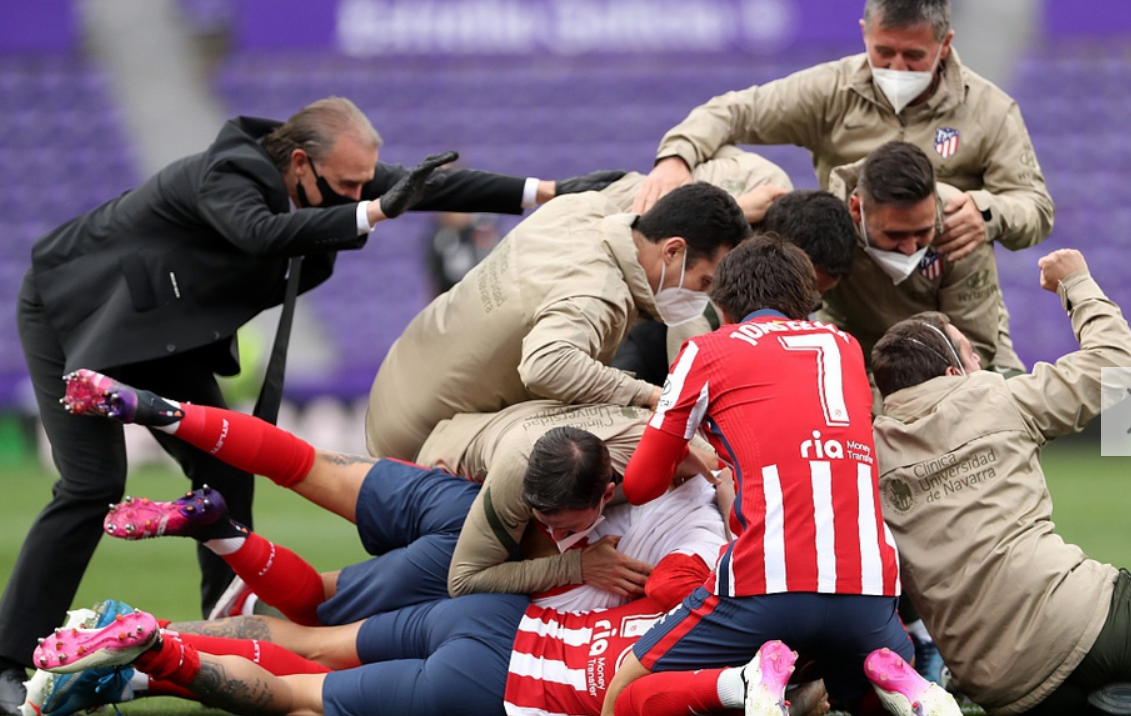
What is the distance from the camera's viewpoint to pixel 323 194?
500cm

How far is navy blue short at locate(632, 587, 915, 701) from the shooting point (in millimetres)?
3527

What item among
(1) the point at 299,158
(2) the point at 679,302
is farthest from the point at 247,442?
(2) the point at 679,302

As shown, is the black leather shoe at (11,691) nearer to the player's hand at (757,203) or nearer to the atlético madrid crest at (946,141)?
the player's hand at (757,203)

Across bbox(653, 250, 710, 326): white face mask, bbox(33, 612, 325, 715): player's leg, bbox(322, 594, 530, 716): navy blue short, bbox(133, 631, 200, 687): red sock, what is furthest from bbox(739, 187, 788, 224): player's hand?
bbox(133, 631, 200, 687): red sock

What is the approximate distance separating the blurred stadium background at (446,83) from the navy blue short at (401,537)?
9.63m

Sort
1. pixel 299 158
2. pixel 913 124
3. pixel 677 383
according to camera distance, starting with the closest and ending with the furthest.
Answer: pixel 677 383
pixel 299 158
pixel 913 124

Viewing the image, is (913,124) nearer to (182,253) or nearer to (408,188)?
(408,188)

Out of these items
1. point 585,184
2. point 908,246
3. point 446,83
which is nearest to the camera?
point 908,246

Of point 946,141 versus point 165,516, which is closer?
point 165,516

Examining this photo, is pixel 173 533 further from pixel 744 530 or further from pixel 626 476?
pixel 744 530

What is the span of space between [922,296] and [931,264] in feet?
0.51

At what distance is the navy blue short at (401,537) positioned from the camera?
4.35m

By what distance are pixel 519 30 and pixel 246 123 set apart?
10618mm

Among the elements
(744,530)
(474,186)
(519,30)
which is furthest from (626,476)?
(519,30)
